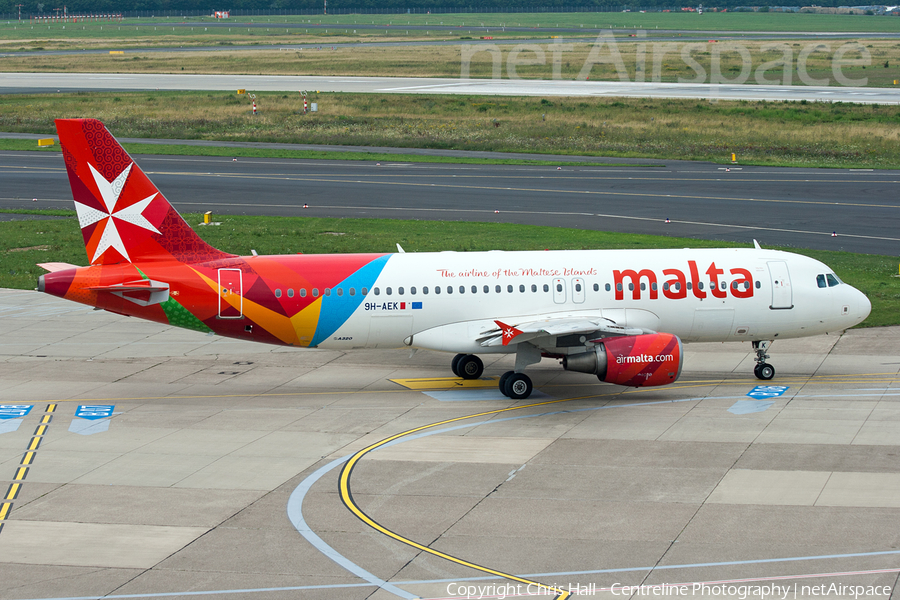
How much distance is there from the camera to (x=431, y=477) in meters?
24.2

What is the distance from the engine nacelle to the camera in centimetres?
2950

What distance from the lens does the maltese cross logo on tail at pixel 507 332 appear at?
2958 cm

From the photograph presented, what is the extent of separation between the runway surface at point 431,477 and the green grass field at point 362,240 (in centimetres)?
1214

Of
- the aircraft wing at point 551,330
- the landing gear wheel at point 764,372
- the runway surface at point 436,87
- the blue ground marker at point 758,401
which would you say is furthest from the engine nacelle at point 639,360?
the runway surface at point 436,87

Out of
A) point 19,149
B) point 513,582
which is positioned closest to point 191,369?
point 513,582

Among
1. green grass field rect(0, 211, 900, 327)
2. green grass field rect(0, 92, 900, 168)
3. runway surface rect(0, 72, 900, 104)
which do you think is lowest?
green grass field rect(0, 211, 900, 327)

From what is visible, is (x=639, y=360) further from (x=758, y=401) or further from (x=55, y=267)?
(x=55, y=267)

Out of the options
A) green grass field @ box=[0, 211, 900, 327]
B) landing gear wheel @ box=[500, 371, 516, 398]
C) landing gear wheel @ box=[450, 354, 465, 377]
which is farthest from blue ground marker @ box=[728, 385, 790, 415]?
green grass field @ box=[0, 211, 900, 327]

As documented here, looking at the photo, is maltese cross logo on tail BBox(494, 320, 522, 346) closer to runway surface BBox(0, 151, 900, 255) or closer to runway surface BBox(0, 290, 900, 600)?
runway surface BBox(0, 290, 900, 600)

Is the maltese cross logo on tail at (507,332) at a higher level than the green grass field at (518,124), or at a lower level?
lower

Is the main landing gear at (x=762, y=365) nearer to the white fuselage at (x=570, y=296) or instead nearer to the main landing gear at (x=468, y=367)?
the white fuselage at (x=570, y=296)

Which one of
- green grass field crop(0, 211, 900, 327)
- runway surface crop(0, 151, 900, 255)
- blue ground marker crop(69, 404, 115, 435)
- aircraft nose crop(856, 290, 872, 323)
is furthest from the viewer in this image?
runway surface crop(0, 151, 900, 255)

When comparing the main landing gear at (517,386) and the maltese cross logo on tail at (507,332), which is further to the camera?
the main landing gear at (517,386)

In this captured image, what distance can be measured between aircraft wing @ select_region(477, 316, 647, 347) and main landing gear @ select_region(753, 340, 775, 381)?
464cm
